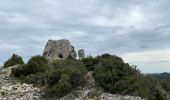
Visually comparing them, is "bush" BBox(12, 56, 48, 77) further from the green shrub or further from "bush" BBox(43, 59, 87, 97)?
the green shrub

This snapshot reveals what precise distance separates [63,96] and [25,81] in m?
5.18

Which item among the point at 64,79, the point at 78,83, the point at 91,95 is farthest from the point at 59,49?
the point at 91,95

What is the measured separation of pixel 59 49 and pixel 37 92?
80.2ft

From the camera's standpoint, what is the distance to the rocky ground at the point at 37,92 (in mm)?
26859

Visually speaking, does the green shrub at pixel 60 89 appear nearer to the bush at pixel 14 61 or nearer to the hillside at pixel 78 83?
the hillside at pixel 78 83

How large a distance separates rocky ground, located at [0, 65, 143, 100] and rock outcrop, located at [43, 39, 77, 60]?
20.7 m

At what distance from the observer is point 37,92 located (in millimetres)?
28906

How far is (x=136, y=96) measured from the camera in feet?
89.2

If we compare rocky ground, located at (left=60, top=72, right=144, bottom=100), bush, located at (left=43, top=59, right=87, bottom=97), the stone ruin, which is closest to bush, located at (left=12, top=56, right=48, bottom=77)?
bush, located at (left=43, top=59, right=87, bottom=97)

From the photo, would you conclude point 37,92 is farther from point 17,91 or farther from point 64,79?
point 64,79

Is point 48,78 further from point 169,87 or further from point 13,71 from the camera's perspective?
point 169,87

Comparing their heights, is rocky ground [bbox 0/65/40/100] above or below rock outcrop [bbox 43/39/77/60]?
below

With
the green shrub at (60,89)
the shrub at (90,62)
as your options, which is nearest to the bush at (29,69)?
the shrub at (90,62)

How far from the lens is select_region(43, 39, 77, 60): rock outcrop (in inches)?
2079
